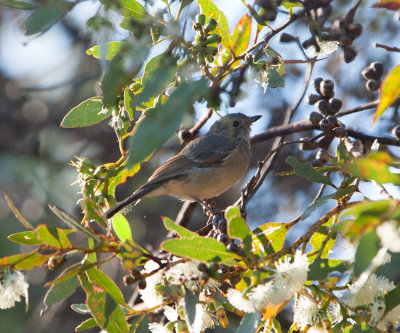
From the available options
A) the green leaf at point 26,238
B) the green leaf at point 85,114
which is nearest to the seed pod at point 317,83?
the green leaf at point 85,114

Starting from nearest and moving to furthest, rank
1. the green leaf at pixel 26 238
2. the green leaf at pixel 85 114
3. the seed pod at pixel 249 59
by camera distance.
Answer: the green leaf at pixel 26 238 → the seed pod at pixel 249 59 → the green leaf at pixel 85 114

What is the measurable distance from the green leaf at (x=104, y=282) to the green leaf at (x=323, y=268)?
82 centimetres

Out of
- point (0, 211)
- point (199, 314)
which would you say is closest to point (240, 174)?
point (0, 211)

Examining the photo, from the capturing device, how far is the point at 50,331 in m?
4.97

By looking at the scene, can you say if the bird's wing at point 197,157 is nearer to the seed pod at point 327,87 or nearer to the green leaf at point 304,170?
the seed pod at point 327,87

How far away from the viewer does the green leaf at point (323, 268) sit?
6.26 feet

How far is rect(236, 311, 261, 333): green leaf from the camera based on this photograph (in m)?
1.97

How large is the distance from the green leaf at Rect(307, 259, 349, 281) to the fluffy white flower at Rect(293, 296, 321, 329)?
0.13 metres

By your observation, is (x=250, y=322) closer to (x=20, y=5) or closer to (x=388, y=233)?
(x=388, y=233)

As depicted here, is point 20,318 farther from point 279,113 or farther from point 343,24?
point 343,24

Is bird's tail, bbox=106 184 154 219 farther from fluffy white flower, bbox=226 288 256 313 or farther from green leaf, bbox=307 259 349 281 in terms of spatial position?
green leaf, bbox=307 259 349 281

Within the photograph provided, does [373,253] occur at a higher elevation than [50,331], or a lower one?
higher

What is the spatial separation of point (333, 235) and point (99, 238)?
115 cm

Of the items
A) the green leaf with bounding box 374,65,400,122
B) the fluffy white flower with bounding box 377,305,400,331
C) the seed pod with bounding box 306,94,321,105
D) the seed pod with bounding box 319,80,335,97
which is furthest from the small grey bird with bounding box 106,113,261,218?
the green leaf with bounding box 374,65,400,122
